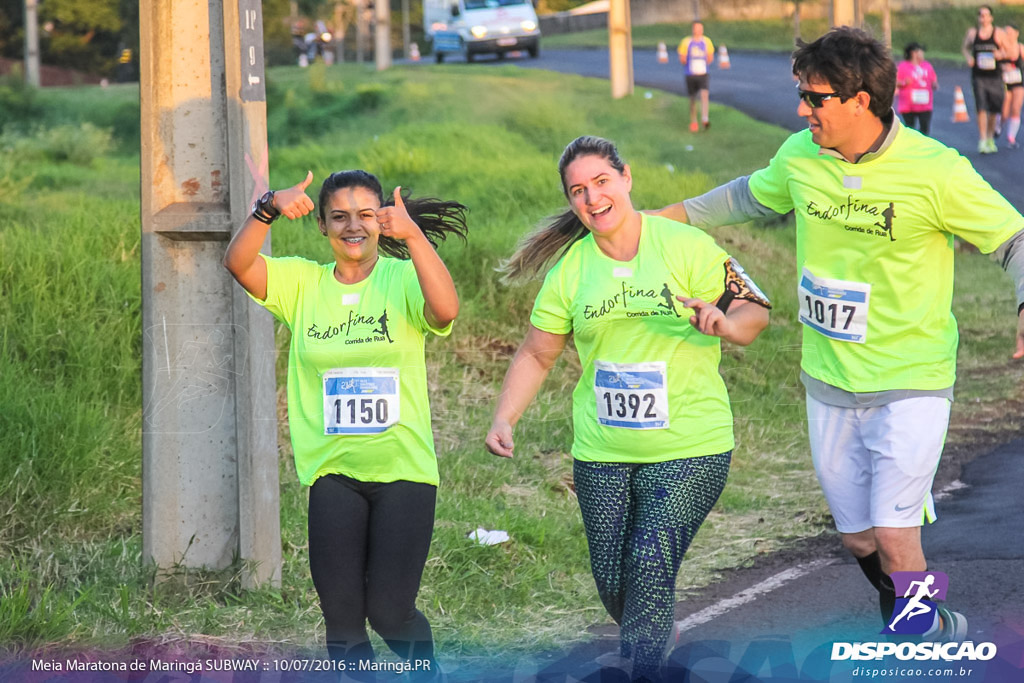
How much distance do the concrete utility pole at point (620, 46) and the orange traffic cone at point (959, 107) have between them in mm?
1944

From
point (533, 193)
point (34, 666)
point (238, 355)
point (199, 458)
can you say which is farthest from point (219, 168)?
point (533, 193)

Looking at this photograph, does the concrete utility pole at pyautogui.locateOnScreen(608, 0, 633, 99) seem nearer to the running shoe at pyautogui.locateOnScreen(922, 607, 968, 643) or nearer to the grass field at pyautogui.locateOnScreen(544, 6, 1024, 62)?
the grass field at pyautogui.locateOnScreen(544, 6, 1024, 62)

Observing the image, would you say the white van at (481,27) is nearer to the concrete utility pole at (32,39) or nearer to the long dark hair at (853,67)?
the long dark hair at (853,67)

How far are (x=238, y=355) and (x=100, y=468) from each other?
3.90 feet

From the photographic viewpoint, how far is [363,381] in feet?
12.8

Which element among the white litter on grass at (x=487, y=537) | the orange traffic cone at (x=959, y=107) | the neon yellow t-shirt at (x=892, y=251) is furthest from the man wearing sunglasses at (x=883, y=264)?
the white litter on grass at (x=487, y=537)

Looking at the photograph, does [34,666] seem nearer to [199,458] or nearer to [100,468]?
[199,458]

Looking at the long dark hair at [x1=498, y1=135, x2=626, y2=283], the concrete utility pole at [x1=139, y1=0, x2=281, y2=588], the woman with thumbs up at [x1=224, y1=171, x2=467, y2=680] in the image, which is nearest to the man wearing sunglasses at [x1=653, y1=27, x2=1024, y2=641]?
the long dark hair at [x1=498, y1=135, x2=626, y2=283]

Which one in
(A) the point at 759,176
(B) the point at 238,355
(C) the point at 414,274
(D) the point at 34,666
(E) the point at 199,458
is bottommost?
(D) the point at 34,666

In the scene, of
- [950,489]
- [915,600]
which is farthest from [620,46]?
[915,600]

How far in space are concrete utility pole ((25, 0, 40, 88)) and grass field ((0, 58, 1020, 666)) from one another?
10.2 feet

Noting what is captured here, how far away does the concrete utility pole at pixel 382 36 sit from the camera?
8492 mm

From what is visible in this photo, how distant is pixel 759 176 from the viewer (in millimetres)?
4176

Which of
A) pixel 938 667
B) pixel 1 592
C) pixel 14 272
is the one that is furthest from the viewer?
pixel 14 272
